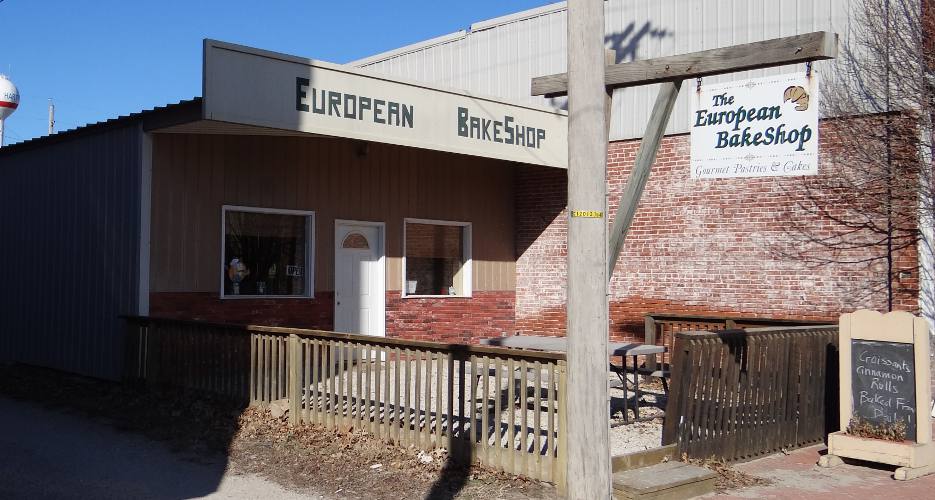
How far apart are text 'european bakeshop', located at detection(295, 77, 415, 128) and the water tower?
21.1 meters

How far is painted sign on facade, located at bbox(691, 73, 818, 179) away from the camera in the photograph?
12.9m

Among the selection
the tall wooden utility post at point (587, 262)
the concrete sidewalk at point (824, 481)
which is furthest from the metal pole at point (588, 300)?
Answer: the concrete sidewalk at point (824, 481)

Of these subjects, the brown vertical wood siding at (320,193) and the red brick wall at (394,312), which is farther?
the red brick wall at (394,312)

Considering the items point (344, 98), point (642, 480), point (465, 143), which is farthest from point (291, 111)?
point (642, 480)

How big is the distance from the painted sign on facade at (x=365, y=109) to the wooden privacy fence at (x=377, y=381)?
107 inches

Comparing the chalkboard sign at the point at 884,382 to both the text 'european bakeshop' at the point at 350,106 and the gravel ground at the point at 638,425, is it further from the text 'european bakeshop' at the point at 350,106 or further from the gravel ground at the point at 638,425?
the text 'european bakeshop' at the point at 350,106

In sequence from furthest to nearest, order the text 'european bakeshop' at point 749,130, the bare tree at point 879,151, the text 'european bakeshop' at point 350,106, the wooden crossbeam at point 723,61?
the text 'european bakeshop' at point 749,130
the bare tree at point 879,151
the text 'european bakeshop' at point 350,106
the wooden crossbeam at point 723,61

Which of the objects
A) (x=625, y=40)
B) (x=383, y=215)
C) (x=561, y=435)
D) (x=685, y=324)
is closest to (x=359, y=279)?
(x=383, y=215)

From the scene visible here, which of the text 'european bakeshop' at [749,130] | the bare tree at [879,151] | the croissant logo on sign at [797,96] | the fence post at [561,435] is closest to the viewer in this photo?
the fence post at [561,435]

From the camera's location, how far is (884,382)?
8.65m

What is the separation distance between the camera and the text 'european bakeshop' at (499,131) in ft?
44.1

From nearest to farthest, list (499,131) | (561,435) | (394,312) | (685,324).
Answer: (561,435), (499,131), (685,324), (394,312)

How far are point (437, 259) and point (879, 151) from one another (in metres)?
7.32

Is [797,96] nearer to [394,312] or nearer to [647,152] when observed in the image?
[647,152]
